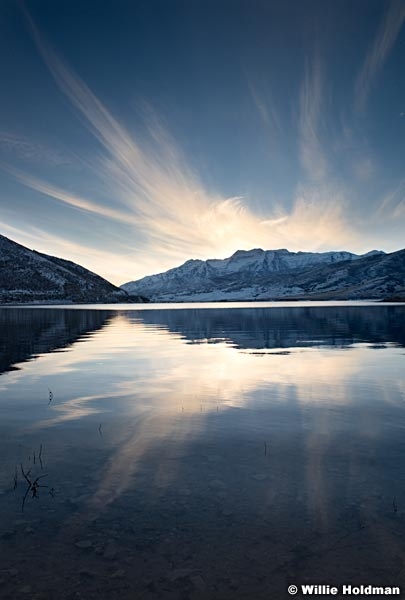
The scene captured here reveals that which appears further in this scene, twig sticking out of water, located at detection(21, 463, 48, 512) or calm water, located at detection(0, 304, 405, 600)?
twig sticking out of water, located at detection(21, 463, 48, 512)

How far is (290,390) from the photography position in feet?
72.1

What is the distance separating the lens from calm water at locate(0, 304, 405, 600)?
711 centimetres

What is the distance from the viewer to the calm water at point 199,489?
7.11 metres

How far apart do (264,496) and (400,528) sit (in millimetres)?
3120

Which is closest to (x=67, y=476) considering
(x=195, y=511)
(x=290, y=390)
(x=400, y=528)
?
(x=195, y=511)

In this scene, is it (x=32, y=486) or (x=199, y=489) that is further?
(x=32, y=486)

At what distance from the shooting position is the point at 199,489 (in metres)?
10.3

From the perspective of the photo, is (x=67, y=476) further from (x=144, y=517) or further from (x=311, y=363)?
(x=311, y=363)

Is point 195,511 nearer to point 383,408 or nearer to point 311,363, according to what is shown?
point 383,408

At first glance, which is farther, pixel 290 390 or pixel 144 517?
pixel 290 390

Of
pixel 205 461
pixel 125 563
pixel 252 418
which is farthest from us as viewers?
pixel 252 418

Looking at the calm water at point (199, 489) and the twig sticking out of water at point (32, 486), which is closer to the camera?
the calm water at point (199, 489)

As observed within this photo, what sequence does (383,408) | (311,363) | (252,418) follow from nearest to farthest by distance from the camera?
(252,418) → (383,408) → (311,363)

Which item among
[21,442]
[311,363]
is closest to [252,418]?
[21,442]
